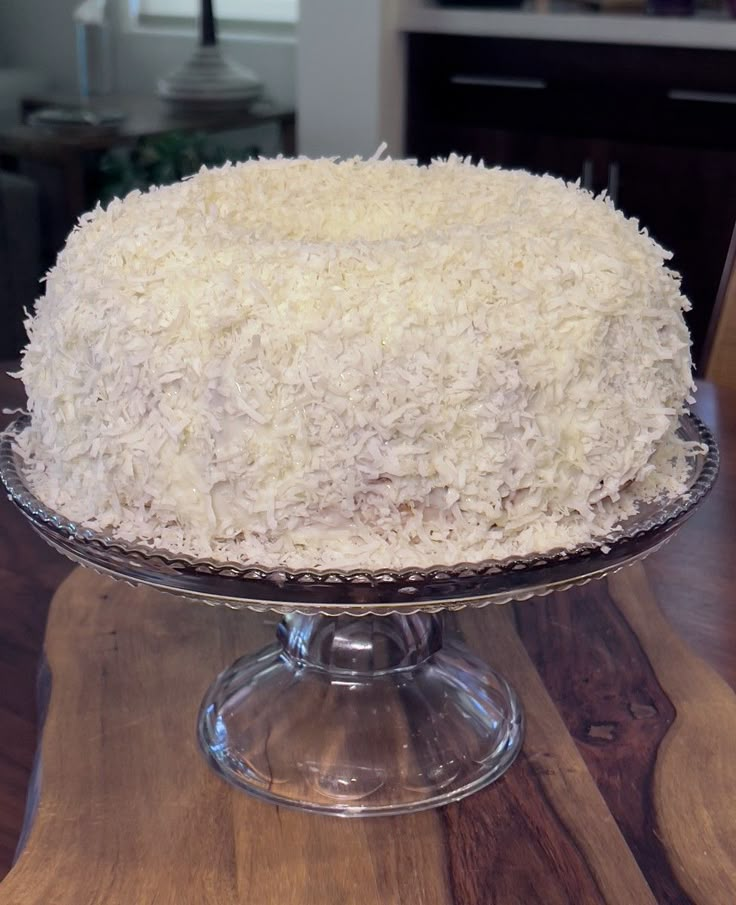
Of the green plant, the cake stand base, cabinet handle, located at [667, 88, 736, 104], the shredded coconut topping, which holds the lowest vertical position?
the green plant

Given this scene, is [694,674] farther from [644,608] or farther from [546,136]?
[546,136]

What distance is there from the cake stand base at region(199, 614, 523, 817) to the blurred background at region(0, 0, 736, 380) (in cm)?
182

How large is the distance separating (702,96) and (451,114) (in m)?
0.61

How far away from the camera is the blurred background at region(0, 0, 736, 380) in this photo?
262 cm

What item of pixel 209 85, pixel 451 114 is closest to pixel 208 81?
pixel 209 85

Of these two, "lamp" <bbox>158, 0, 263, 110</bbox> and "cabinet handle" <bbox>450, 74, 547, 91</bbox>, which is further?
"lamp" <bbox>158, 0, 263, 110</bbox>

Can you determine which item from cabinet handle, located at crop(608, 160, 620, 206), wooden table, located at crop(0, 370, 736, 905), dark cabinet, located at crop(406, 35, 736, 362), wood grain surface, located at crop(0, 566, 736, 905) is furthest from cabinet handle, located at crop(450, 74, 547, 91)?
wood grain surface, located at crop(0, 566, 736, 905)

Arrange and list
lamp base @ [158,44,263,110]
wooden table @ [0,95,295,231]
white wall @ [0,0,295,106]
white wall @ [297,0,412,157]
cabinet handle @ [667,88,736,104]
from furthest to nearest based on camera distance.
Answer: white wall @ [0,0,295,106] < lamp base @ [158,44,263,110] < wooden table @ [0,95,295,231] < white wall @ [297,0,412,157] < cabinet handle @ [667,88,736,104]

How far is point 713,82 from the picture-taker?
256 centimetres

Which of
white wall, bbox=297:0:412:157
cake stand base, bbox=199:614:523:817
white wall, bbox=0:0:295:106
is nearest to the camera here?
cake stand base, bbox=199:614:523:817

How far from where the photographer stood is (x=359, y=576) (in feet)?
2.26

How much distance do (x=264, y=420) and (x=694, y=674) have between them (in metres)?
0.45

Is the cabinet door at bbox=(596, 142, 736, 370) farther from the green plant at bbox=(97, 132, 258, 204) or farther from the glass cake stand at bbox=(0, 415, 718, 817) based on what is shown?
the glass cake stand at bbox=(0, 415, 718, 817)

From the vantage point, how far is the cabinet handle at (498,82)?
109 inches
